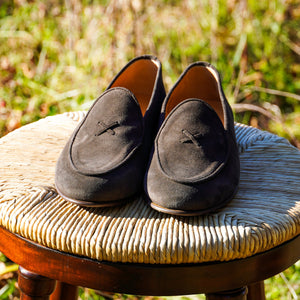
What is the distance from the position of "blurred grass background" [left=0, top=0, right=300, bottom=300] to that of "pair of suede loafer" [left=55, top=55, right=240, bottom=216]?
34.6 inches

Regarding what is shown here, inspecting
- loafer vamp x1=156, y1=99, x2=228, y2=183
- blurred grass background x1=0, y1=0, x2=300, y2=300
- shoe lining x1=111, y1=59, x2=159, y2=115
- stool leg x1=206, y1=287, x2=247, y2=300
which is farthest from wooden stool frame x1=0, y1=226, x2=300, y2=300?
blurred grass background x1=0, y1=0, x2=300, y2=300

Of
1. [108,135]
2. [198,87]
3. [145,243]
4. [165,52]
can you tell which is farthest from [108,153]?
[165,52]

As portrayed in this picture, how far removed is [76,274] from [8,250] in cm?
11

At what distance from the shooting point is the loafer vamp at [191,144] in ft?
1.82

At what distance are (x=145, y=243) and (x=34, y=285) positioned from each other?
0.59 feet

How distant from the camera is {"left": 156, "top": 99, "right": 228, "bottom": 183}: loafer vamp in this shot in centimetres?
56

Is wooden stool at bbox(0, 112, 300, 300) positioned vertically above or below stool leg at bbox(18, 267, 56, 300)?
above

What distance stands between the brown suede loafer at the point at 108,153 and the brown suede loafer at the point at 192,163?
0.08 feet

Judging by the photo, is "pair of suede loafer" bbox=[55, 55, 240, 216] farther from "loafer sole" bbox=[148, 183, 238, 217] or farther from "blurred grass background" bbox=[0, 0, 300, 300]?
"blurred grass background" bbox=[0, 0, 300, 300]

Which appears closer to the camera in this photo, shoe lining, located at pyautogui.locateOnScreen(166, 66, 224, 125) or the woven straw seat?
the woven straw seat

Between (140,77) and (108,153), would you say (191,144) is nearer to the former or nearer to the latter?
(108,153)

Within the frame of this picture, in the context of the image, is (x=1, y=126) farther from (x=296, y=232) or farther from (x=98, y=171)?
(x=296, y=232)

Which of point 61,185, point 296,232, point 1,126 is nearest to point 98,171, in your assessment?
point 61,185

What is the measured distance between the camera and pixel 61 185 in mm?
566
